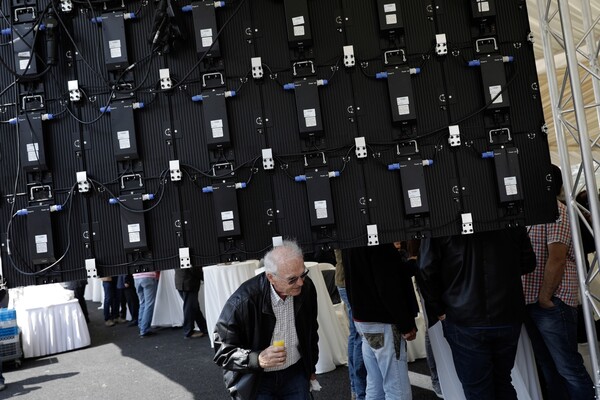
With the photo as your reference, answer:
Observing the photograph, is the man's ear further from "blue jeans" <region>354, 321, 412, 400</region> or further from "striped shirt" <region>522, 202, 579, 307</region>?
"striped shirt" <region>522, 202, 579, 307</region>

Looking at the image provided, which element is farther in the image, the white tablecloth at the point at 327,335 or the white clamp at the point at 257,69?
the white tablecloth at the point at 327,335

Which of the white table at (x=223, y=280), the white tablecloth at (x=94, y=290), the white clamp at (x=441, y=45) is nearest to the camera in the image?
the white clamp at (x=441, y=45)

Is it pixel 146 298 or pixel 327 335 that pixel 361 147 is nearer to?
pixel 327 335

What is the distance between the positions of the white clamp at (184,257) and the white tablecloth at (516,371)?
192 cm

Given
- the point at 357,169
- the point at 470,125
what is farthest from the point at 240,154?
the point at 470,125

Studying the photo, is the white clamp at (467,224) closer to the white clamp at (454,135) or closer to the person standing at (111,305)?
the white clamp at (454,135)

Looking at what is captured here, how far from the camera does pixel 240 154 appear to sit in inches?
123

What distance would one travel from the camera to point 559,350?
3.55m

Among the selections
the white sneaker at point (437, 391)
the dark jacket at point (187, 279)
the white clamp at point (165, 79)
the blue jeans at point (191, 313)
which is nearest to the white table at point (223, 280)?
the dark jacket at point (187, 279)

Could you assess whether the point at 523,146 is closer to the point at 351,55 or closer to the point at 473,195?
the point at 473,195

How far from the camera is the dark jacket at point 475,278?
3.15m

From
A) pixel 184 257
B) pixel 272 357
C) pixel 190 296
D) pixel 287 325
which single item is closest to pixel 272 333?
pixel 287 325

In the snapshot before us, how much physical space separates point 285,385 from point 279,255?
77 centimetres

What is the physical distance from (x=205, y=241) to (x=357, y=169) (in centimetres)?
94
